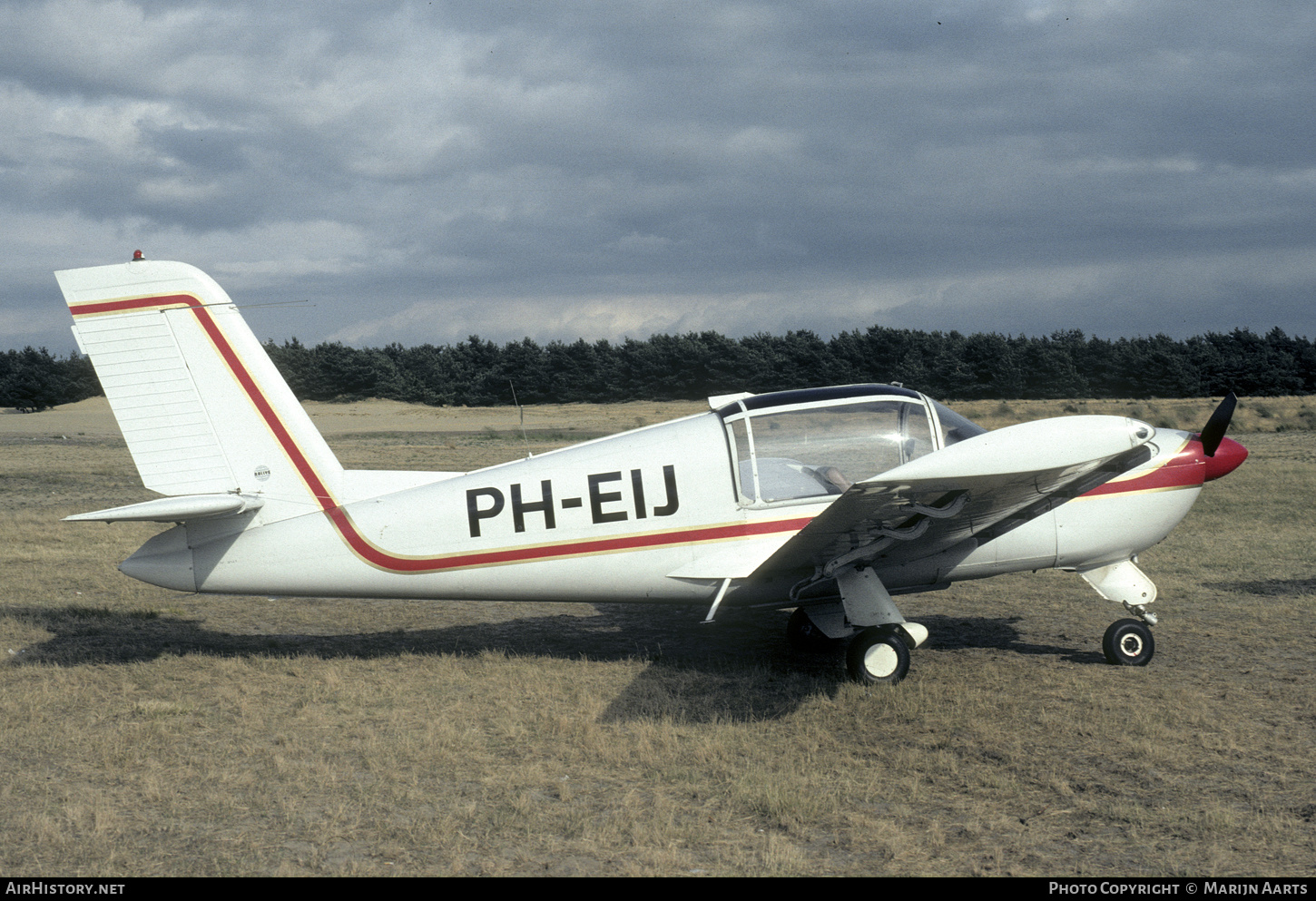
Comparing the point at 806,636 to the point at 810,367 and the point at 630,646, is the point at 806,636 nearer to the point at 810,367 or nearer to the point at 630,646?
the point at 630,646

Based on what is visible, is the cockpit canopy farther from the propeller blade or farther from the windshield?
the propeller blade

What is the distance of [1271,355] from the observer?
63.1 metres

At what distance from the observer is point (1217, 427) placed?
7.51 metres

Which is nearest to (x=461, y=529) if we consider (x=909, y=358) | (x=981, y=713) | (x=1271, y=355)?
(x=981, y=713)

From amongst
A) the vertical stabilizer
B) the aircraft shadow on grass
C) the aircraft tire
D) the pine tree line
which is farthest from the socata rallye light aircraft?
the pine tree line

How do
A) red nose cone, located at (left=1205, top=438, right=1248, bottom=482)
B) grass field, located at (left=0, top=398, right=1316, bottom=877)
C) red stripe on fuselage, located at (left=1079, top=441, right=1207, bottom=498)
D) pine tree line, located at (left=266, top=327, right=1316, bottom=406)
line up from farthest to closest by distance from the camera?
pine tree line, located at (left=266, top=327, right=1316, bottom=406)
red nose cone, located at (left=1205, top=438, right=1248, bottom=482)
red stripe on fuselage, located at (left=1079, top=441, right=1207, bottom=498)
grass field, located at (left=0, top=398, right=1316, bottom=877)

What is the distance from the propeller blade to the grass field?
1776 mm

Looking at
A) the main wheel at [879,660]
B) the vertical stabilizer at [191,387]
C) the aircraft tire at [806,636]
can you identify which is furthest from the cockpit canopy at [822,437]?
the vertical stabilizer at [191,387]

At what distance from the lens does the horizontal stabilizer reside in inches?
259

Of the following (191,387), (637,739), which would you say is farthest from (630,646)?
(191,387)

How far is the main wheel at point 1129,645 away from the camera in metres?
7.55

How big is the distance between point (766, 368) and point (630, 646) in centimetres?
5443
